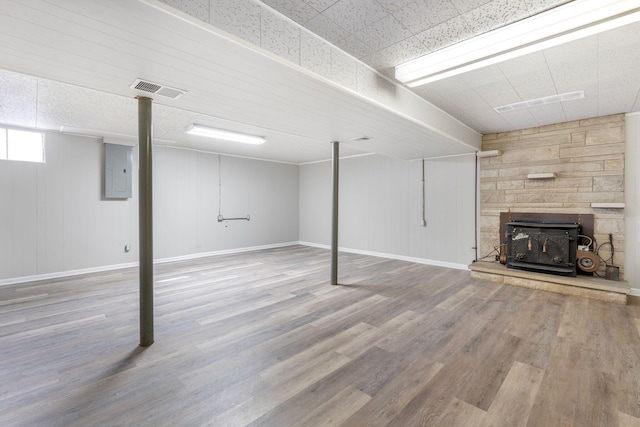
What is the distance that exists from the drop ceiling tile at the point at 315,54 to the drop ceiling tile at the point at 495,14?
3.36ft

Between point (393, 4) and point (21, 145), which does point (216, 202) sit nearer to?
point (21, 145)

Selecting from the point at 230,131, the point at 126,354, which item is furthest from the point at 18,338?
the point at 230,131

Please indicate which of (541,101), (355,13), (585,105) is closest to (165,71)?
(355,13)

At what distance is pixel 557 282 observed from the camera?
13.3 feet

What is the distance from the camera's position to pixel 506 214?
5.06 metres

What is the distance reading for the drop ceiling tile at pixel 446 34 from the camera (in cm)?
210

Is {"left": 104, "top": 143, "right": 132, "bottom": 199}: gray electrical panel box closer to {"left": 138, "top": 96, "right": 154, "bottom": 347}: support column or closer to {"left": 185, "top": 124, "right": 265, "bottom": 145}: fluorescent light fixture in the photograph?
{"left": 185, "top": 124, "right": 265, "bottom": 145}: fluorescent light fixture

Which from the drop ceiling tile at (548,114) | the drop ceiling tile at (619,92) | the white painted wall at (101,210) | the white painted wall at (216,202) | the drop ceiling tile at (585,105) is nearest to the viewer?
the drop ceiling tile at (619,92)

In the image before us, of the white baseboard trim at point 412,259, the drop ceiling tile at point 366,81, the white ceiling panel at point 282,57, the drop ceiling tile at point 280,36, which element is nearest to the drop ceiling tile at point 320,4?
the white ceiling panel at point 282,57

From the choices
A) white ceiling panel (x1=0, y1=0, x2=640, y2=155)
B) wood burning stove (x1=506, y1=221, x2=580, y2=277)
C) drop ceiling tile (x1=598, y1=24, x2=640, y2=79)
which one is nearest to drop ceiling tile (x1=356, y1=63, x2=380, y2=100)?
white ceiling panel (x1=0, y1=0, x2=640, y2=155)

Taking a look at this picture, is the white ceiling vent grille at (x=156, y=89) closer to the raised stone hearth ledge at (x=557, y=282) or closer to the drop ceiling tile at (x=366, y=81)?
the drop ceiling tile at (x=366, y=81)

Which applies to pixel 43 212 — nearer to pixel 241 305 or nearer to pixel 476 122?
pixel 241 305

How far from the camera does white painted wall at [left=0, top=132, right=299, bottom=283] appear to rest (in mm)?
4609

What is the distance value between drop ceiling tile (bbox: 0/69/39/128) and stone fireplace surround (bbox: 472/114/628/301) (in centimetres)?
654
